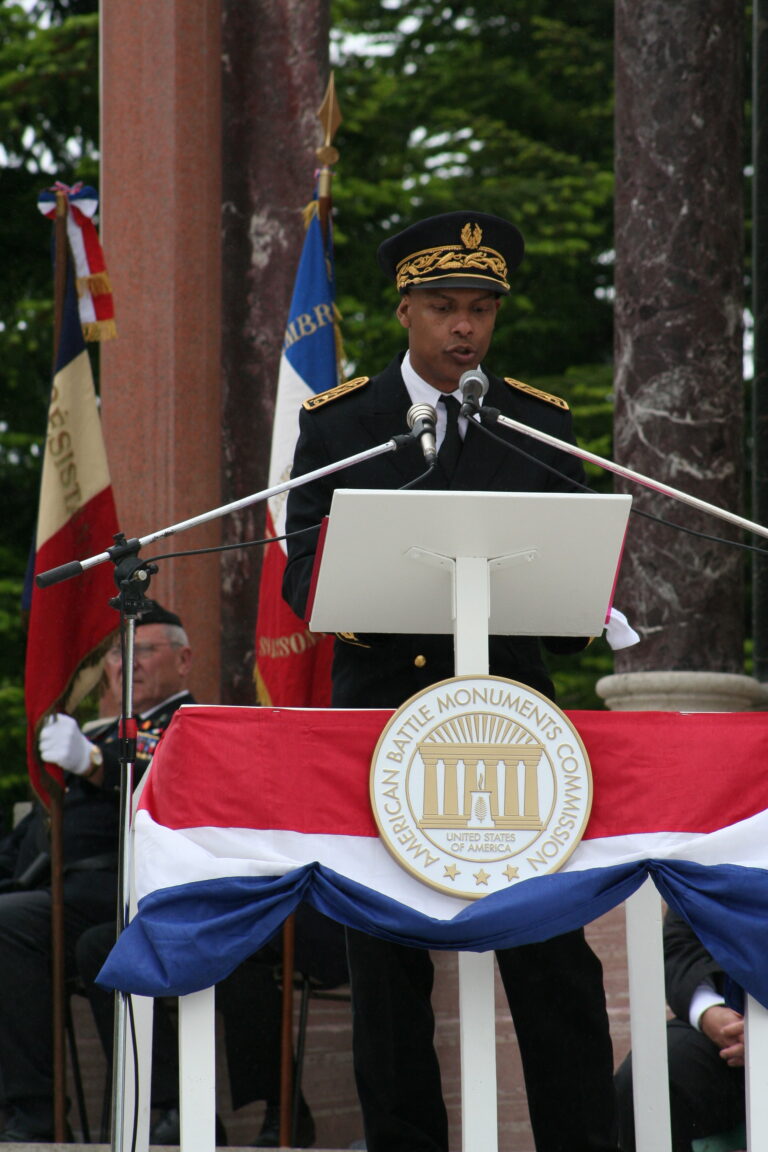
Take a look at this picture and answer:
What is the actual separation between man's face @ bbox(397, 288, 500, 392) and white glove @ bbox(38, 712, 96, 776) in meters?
2.10

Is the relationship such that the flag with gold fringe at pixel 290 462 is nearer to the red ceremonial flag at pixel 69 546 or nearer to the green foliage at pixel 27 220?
the red ceremonial flag at pixel 69 546

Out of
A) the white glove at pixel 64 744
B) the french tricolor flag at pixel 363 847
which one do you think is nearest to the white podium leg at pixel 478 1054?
the french tricolor flag at pixel 363 847

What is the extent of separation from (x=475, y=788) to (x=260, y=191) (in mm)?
4426

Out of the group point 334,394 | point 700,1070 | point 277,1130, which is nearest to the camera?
point 334,394

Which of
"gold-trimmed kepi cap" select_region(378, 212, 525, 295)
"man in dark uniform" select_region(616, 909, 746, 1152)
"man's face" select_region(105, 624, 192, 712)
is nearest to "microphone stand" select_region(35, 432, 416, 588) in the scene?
"gold-trimmed kepi cap" select_region(378, 212, 525, 295)

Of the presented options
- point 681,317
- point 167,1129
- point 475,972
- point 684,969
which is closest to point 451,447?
point 475,972

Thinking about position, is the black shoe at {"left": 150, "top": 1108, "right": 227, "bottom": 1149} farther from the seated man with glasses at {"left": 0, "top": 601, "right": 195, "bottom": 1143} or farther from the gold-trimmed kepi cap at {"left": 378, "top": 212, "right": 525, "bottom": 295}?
the gold-trimmed kepi cap at {"left": 378, "top": 212, "right": 525, "bottom": 295}

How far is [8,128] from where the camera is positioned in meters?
10.9

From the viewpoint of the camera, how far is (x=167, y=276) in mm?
6887

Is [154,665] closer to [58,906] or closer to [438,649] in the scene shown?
[58,906]

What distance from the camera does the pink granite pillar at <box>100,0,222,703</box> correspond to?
679 cm

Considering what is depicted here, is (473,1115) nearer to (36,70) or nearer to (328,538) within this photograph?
(328,538)

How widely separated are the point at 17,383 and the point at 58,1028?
21.9 ft

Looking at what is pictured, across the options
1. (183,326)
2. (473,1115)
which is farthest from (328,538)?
(183,326)
